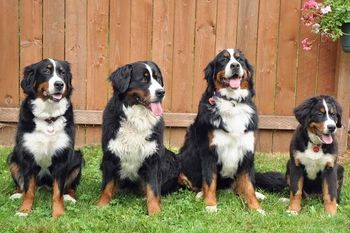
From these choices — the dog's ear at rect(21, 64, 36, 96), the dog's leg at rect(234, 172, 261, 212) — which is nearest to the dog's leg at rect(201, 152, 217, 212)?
the dog's leg at rect(234, 172, 261, 212)

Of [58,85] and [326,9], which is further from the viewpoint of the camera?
[326,9]

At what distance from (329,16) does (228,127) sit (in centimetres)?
223

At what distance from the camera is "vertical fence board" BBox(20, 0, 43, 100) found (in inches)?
280

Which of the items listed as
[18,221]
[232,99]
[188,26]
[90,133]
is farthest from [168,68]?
[18,221]

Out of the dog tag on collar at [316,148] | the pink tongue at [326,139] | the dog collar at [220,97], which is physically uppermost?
the dog collar at [220,97]

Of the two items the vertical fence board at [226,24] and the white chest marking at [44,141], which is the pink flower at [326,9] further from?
the white chest marking at [44,141]

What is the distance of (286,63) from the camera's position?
23.9ft

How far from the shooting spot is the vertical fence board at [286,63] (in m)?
7.16

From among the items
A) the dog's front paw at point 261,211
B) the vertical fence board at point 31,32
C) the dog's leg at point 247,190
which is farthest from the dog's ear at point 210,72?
the vertical fence board at point 31,32

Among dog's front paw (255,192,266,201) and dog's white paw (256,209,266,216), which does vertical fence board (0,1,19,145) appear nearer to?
dog's front paw (255,192,266,201)

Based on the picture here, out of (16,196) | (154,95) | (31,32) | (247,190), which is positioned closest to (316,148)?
(247,190)

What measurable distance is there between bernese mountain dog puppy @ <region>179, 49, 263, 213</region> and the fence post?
Answer: 7.03ft

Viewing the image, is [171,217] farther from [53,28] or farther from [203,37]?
[53,28]

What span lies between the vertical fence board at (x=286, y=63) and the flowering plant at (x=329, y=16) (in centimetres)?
47
